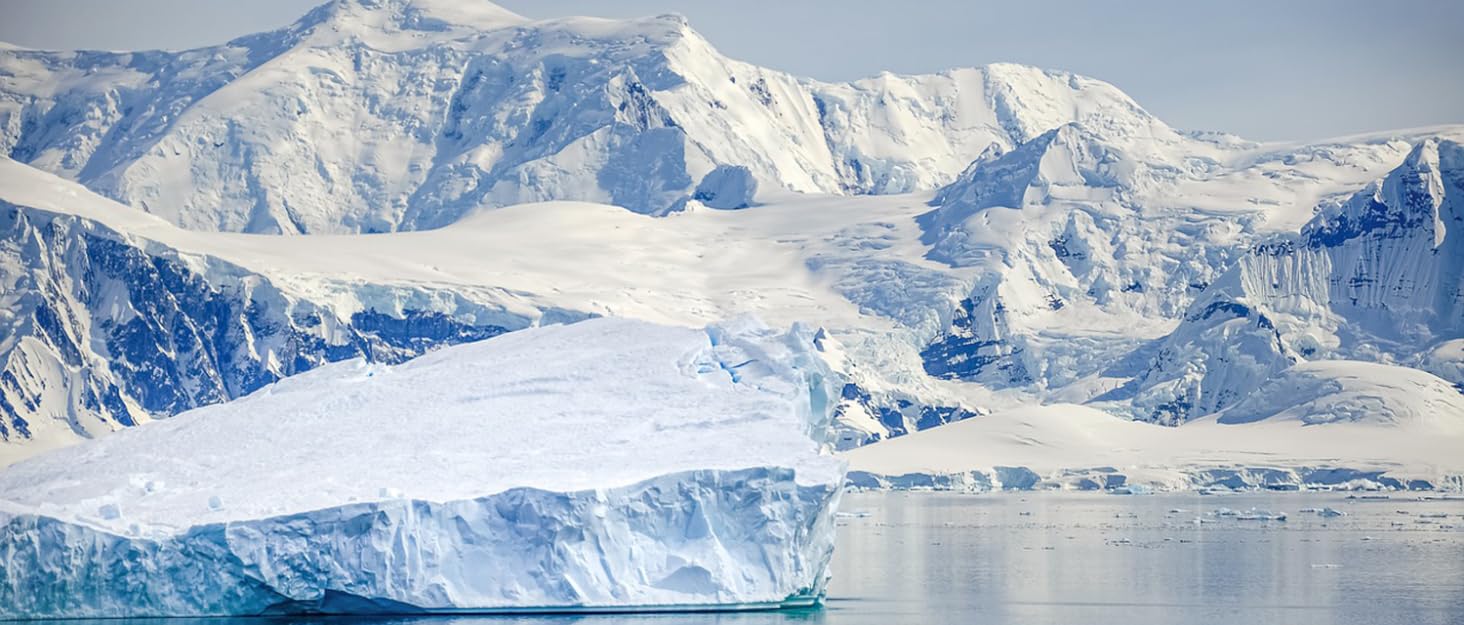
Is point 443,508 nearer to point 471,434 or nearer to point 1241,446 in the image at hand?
point 471,434

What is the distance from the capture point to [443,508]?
5122 cm

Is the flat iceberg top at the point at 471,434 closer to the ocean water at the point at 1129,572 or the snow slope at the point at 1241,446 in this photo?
the ocean water at the point at 1129,572

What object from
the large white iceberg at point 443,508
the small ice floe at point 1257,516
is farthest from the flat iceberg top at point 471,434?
the small ice floe at point 1257,516

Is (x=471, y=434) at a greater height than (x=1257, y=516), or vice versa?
(x=471, y=434)

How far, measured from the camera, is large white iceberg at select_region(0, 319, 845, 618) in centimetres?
5088

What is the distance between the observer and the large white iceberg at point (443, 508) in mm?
50875

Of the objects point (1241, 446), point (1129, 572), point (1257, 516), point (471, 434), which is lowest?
point (1241, 446)

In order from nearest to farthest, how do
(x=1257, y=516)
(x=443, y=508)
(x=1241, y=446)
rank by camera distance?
(x=443, y=508) < (x=1257, y=516) < (x=1241, y=446)

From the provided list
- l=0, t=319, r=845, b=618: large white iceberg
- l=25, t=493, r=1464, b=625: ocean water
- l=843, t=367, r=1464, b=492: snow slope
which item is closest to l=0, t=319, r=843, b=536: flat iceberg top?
l=0, t=319, r=845, b=618: large white iceberg

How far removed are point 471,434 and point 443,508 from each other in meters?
4.78

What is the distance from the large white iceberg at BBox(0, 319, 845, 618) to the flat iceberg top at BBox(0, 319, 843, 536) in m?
0.08

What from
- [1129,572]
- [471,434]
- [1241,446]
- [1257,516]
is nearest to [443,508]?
[471,434]

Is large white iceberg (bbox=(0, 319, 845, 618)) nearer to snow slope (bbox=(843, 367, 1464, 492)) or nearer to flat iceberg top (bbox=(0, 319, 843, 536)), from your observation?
flat iceberg top (bbox=(0, 319, 843, 536))

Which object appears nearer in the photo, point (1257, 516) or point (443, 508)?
point (443, 508)
